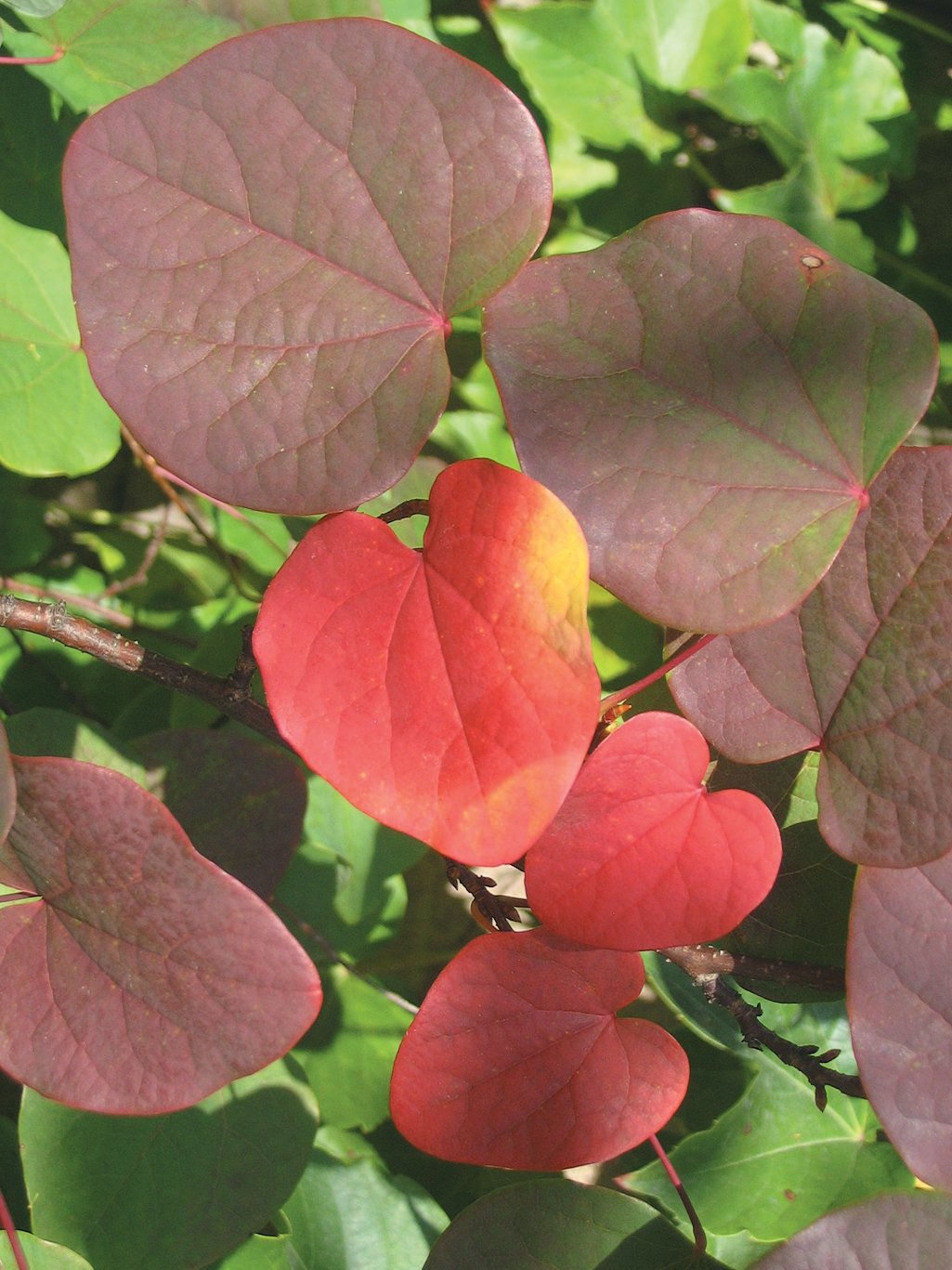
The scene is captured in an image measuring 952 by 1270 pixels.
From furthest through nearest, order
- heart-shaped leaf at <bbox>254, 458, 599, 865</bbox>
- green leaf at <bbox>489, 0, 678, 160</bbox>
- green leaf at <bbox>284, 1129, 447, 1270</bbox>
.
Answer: green leaf at <bbox>489, 0, 678, 160</bbox> → green leaf at <bbox>284, 1129, 447, 1270</bbox> → heart-shaped leaf at <bbox>254, 458, 599, 865</bbox>

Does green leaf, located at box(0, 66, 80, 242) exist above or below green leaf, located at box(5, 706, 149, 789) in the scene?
above

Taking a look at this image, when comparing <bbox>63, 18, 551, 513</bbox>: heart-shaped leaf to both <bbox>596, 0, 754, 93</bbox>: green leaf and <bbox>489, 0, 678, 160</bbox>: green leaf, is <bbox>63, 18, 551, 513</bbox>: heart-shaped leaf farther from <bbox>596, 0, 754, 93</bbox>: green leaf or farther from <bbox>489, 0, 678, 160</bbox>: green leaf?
<bbox>596, 0, 754, 93</bbox>: green leaf

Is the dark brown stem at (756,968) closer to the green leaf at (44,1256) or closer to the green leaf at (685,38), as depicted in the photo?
the green leaf at (44,1256)

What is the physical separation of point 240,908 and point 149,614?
27.6 inches

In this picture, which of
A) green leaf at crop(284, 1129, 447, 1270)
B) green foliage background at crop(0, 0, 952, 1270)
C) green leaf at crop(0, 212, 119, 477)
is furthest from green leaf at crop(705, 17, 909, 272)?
green leaf at crop(284, 1129, 447, 1270)

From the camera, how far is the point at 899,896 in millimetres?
456

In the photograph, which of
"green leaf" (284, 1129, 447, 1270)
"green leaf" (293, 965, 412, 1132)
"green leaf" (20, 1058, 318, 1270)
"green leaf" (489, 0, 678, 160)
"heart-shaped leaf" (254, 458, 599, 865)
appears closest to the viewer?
"heart-shaped leaf" (254, 458, 599, 865)

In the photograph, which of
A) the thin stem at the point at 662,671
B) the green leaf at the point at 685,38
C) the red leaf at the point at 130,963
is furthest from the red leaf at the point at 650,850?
the green leaf at the point at 685,38

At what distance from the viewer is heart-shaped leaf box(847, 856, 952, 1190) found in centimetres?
43

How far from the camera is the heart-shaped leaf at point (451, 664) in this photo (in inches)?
15.3

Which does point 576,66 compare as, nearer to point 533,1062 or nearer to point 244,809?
point 244,809

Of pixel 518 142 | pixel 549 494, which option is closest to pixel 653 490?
pixel 549 494

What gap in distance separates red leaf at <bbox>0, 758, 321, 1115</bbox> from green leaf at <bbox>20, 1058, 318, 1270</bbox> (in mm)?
257

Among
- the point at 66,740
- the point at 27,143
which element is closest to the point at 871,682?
the point at 66,740
